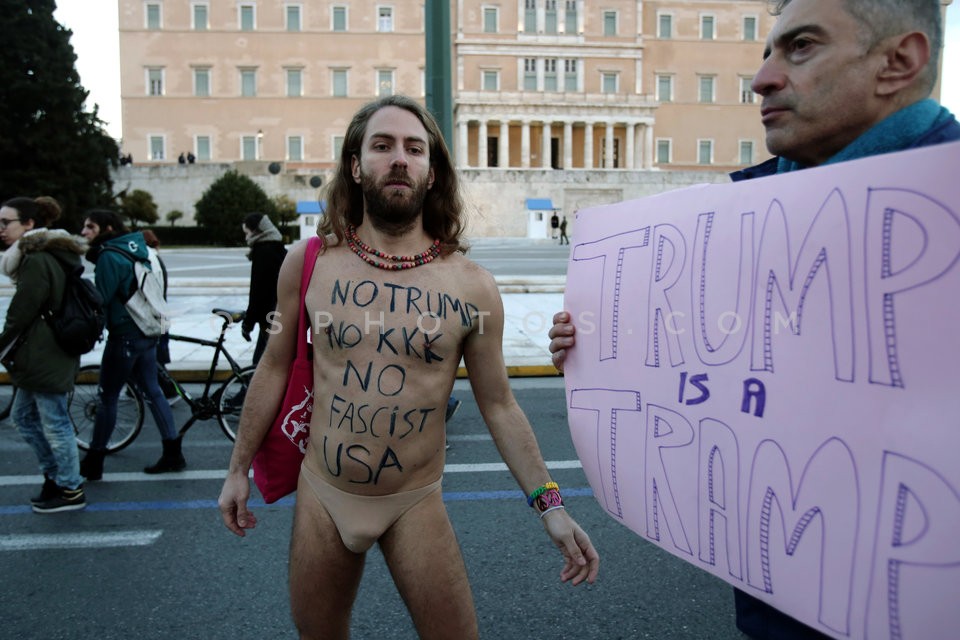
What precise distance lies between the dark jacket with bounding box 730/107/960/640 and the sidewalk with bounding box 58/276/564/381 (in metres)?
7.08

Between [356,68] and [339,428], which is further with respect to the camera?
[356,68]

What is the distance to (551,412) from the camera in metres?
6.95

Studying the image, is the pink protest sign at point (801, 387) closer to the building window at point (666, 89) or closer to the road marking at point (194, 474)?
the road marking at point (194, 474)

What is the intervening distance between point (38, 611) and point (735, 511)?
9.65 feet

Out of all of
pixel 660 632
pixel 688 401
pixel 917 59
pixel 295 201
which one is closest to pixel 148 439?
pixel 660 632

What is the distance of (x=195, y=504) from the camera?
182 inches

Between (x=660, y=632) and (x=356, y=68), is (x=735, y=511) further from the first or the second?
(x=356, y=68)

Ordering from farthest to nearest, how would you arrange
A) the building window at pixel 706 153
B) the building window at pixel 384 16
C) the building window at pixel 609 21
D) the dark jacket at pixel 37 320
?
the building window at pixel 706 153, the building window at pixel 609 21, the building window at pixel 384 16, the dark jacket at pixel 37 320

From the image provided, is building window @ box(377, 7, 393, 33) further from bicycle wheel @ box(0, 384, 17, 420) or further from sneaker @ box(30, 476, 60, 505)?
sneaker @ box(30, 476, 60, 505)

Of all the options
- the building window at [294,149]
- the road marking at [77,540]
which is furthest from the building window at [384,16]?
the road marking at [77,540]

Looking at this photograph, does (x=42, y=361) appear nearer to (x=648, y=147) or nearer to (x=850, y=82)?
(x=850, y=82)

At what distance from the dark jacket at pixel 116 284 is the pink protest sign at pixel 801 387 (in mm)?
4275

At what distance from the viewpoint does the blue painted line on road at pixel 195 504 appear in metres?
4.56

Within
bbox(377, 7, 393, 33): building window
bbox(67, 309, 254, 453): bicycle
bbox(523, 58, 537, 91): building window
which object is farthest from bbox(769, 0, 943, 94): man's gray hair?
bbox(377, 7, 393, 33): building window
